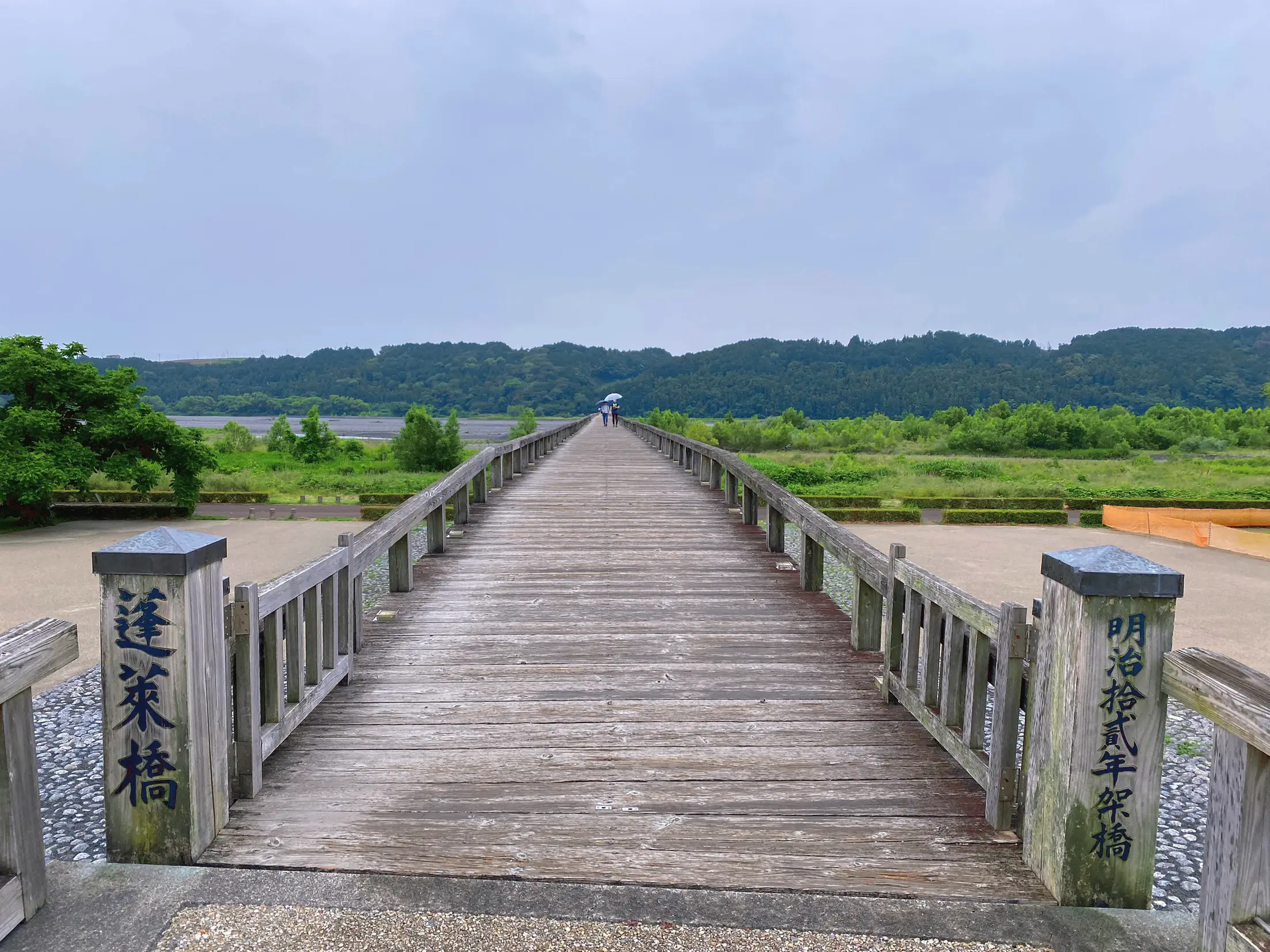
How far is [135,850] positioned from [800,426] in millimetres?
91030

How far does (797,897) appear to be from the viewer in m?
2.24

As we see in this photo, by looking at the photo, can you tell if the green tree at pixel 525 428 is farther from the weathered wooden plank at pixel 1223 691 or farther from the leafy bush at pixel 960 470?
the weathered wooden plank at pixel 1223 691

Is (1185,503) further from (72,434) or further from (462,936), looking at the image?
(72,434)

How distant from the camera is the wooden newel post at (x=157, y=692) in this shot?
2.28m

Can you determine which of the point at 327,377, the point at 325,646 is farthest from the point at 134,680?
the point at 327,377

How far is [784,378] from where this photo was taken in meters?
149

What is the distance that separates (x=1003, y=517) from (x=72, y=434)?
27.5 meters

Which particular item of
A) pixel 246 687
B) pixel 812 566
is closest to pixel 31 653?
pixel 246 687

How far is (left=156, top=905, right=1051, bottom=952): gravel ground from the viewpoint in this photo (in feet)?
6.56

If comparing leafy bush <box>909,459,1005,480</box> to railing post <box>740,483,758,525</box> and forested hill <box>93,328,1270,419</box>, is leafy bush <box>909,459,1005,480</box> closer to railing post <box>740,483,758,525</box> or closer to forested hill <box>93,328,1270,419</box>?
railing post <box>740,483,758,525</box>

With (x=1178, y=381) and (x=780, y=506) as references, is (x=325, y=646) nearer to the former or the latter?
(x=780, y=506)

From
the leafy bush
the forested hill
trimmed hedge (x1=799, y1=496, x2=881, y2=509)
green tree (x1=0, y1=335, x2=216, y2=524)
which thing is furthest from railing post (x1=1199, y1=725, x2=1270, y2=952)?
the forested hill

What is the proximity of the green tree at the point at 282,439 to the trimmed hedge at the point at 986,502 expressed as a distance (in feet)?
142

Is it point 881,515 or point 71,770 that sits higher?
point 71,770
